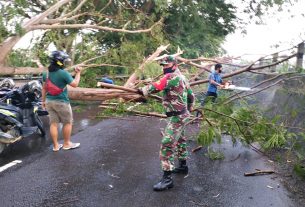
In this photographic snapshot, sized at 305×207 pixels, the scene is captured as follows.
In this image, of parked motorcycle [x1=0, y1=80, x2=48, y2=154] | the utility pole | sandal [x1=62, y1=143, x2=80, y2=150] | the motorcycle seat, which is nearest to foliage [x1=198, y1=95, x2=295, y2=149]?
the utility pole

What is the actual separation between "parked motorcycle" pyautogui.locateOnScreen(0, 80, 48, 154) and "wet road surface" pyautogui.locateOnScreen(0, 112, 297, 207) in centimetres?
36

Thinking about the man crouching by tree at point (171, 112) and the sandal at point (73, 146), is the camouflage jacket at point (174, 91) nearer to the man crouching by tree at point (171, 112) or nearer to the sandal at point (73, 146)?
the man crouching by tree at point (171, 112)

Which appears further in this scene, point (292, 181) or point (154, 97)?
point (154, 97)

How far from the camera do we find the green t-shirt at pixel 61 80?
529cm

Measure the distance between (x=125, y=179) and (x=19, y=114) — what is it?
8.90ft

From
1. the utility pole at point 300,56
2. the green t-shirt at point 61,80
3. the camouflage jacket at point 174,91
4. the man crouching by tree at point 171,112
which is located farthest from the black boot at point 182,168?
the utility pole at point 300,56

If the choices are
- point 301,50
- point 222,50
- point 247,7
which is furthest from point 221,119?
point 222,50

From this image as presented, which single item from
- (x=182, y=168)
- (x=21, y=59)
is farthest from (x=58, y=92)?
(x=21, y=59)

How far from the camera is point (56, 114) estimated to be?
577 cm

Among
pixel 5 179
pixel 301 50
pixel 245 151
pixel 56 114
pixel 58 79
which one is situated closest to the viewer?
pixel 5 179

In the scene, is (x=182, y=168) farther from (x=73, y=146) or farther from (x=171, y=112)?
(x=73, y=146)

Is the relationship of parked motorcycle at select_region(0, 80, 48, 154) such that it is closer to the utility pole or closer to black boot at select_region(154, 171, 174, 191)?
black boot at select_region(154, 171, 174, 191)

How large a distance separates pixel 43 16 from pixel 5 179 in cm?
476

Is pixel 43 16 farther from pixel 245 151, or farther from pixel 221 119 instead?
pixel 245 151
